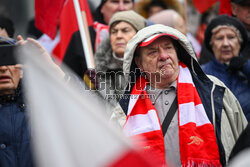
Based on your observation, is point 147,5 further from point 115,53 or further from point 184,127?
point 184,127

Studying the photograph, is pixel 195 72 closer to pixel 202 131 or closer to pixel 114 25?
pixel 202 131

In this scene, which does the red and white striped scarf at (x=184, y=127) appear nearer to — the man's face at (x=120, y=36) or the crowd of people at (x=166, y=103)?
the crowd of people at (x=166, y=103)

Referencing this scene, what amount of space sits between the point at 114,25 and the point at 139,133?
184 cm

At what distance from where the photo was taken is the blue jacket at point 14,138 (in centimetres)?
323

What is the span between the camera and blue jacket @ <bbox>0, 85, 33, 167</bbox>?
10.6 ft

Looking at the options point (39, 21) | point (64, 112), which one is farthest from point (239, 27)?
point (64, 112)

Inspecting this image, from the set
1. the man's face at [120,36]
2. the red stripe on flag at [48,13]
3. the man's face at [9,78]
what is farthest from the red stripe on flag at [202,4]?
the man's face at [9,78]

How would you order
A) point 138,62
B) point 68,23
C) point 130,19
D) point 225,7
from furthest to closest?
point 68,23 < point 225,7 < point 130,19 < point 138,62

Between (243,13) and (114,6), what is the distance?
1.77m

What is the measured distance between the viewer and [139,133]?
3.14 m

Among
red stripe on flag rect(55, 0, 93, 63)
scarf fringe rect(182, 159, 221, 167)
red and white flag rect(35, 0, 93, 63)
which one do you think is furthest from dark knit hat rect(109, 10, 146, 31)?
scarf fringe rect(182, 159, 221, 167)

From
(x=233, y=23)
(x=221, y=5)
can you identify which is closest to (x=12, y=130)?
(x=233, y=23)

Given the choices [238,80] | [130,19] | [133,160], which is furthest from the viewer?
[130,19]

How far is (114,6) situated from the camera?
5453mm
